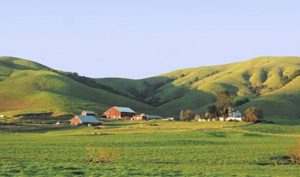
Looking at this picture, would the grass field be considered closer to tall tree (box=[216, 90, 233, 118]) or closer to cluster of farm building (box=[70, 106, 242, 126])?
cluster of farm building (box=[70, 106, 242, 126])

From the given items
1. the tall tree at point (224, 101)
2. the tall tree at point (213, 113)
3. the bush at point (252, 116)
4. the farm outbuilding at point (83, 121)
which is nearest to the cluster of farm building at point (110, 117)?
the farm outbuilding at point (83, 121)

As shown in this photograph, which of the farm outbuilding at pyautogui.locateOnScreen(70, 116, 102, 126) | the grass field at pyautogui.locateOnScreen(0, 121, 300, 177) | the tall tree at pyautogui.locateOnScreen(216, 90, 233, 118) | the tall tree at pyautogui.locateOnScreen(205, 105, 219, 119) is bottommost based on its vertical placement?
the grass field at pyautogui.locateOnScreen(0, 121, 300, 177)

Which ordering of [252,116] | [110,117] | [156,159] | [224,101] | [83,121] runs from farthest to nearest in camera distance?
[110,117] → [224,101] → [83,121] → [252,116] → [156,159]

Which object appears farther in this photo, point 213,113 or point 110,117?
point 110,117

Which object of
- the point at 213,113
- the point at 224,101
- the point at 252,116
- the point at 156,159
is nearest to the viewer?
the point at 156,159

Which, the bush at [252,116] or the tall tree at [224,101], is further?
the tall tree at [224,101]

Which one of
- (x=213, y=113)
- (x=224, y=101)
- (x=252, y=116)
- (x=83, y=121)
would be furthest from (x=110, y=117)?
(x=252, y=116)

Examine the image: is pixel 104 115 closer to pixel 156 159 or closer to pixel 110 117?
pixel 110 117

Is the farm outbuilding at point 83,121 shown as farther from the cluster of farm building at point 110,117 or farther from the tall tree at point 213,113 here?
the tall tree at point 213,113

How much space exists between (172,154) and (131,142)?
20087 mm

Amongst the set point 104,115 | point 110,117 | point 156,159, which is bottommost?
point 156,159

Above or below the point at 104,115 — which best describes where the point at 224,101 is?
above

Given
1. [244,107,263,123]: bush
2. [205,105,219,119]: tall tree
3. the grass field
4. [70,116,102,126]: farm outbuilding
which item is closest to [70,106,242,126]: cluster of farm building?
[70,116,102,126]: farm outbuilding

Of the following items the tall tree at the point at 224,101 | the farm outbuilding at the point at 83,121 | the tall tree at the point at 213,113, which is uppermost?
the tall tree at the point at 224,101
